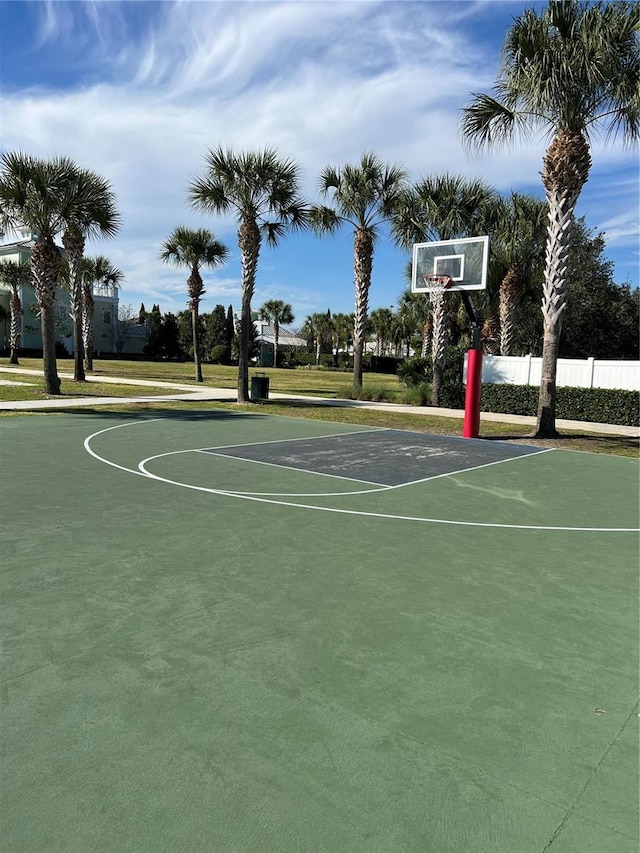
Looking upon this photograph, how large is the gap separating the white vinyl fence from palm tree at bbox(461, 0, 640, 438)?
6436 millimetres

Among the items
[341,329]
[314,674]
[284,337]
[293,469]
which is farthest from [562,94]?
[284,337]

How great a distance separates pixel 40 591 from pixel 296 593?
6.73 ft

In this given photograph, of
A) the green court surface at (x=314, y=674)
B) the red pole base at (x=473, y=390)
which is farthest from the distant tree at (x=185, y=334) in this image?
the green court surface at (x=314, y=674)

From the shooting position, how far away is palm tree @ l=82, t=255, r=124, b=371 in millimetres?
38688

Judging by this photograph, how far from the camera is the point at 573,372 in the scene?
2292cm

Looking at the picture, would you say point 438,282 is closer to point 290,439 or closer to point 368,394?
point 368,394

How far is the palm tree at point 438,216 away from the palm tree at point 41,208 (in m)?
12.5

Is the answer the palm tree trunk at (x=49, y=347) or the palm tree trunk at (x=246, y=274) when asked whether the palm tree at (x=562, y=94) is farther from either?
the palm tree trunk at (x=49, y=347)

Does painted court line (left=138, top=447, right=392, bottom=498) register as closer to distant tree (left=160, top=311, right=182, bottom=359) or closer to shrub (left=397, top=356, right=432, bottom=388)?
shrub (left=397, top=356, right=432, bottom=388)

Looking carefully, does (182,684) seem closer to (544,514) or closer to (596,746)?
(596,746)

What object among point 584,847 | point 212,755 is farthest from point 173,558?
point 584,847

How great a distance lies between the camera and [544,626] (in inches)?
193

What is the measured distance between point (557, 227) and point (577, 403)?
282 inches

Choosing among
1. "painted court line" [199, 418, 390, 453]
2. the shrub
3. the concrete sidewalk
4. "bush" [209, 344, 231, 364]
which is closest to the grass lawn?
the shrub
